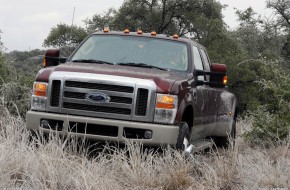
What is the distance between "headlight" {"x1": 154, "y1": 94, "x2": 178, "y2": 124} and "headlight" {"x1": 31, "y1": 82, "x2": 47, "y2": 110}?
130cm

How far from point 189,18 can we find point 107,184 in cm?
3589

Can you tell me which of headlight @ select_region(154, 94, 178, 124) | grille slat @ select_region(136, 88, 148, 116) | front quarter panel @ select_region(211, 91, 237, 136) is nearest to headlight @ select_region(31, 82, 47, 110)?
grille slat @ select_region(136, 88, 148, 116)

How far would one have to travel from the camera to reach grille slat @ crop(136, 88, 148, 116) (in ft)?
21.9

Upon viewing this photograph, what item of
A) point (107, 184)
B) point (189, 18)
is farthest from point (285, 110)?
point (189, 18)

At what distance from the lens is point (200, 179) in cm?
623

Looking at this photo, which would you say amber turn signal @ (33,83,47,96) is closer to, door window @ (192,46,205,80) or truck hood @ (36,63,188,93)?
truck hood @ (36,63,188,93)

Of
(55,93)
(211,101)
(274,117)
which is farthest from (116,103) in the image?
(274,117)

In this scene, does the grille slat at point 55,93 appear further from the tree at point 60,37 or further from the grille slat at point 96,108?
the tree at point 60,37

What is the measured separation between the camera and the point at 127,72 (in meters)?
6.96

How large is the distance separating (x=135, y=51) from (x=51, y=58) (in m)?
1.15

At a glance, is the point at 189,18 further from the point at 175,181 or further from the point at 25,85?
the point at 175,181

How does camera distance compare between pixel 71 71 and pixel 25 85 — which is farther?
pixel 25 85

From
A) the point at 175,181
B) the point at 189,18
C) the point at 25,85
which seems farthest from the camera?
the point at 189,18

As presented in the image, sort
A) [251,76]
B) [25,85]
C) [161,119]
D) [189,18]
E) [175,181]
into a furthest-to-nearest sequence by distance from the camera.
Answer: [189,18]
[251,76]
[25,85]
[161,119]
[175,181]
